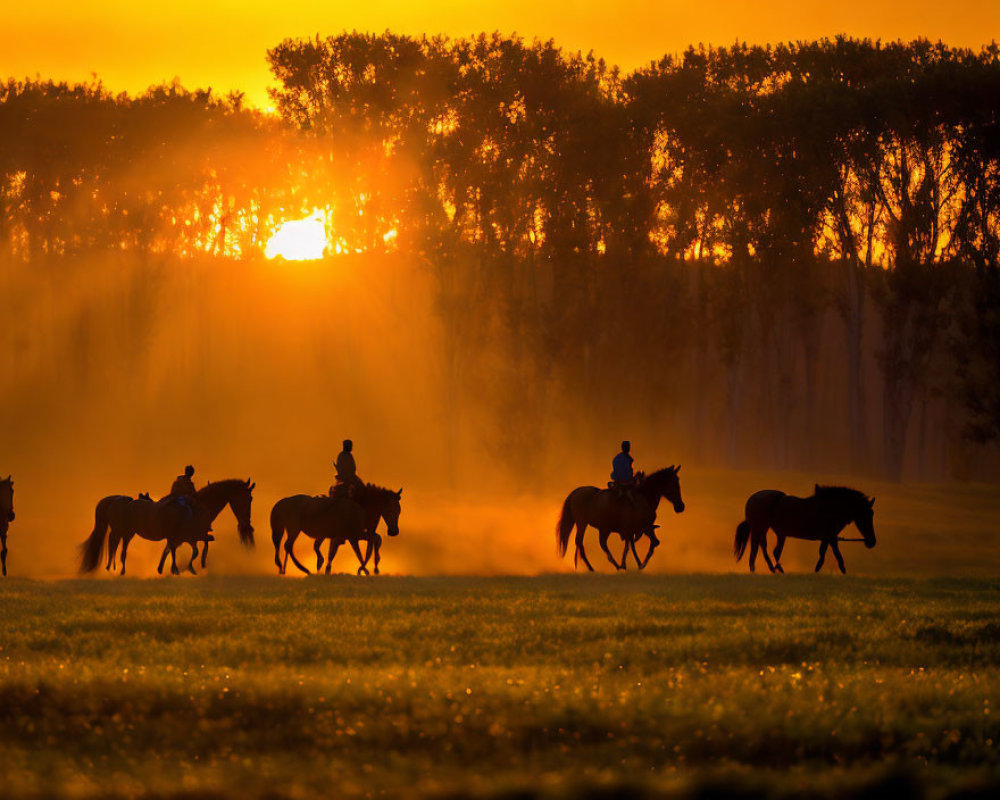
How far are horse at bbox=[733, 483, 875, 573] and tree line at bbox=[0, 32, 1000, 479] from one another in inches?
939

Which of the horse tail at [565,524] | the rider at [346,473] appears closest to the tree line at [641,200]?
the horse tail at [565,524]

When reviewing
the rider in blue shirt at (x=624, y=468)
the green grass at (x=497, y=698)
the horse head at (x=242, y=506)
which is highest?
the rider in blue shirt at (x=624, y=468)

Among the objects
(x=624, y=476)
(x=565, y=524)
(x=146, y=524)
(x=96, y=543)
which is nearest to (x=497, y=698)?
(x=624, y=476)

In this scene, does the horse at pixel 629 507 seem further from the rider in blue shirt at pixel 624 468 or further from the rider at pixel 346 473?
the rider at pixel 346 473

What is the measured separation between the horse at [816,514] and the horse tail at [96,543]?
1404 cm

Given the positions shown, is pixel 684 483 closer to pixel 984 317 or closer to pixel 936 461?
pixel 984 317

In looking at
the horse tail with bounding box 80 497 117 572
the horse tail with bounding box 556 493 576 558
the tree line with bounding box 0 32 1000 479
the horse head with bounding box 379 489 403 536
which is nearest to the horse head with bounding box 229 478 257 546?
the horse head with bounding box 379 489 403 536

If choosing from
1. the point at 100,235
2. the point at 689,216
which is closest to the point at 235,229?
the point at 100,235

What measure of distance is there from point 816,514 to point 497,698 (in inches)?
699

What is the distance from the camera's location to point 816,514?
98.3ft

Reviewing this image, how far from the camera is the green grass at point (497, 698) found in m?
11.3

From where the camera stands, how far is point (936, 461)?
91.5m

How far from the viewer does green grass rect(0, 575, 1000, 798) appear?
1129 centimetres

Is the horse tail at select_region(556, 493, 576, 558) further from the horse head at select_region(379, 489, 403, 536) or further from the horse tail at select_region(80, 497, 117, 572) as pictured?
the horse tail at select_region(80, 497, 117, 572)
